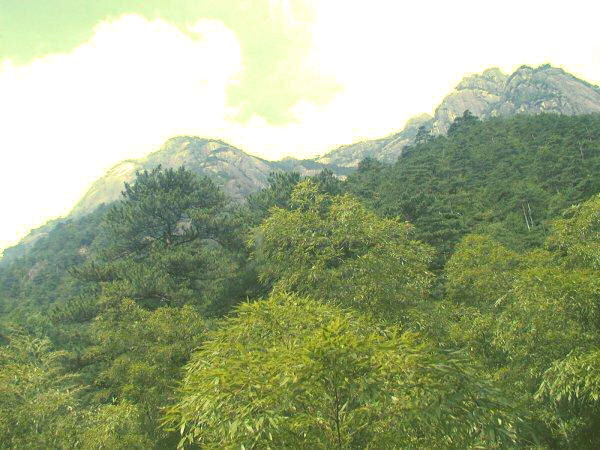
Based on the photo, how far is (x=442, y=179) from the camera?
231ft

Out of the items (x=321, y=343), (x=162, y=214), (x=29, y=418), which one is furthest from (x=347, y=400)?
(x=162, y=214)

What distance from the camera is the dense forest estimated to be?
18.5 feet

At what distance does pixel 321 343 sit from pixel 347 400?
2.73 ft

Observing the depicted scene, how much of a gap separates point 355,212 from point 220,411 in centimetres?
846

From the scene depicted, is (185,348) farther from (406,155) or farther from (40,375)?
(406,155)

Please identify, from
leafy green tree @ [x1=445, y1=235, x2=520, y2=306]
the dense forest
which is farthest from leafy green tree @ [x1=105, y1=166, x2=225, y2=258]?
leafy green tree @ [x1=445, y1=235, x2=520, y2=306]

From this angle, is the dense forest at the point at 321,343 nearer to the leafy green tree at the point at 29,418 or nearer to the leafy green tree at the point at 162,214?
the leafy green tree at the point at 29,418

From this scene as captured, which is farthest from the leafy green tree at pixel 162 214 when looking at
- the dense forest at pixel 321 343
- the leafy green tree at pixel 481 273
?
the leafy green tree at pixel 481 273

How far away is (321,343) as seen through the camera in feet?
18.2

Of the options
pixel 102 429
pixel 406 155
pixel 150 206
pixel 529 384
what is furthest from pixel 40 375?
pixel 406 155

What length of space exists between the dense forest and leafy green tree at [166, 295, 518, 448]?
27 millimetres

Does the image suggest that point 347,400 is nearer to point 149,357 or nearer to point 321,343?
point 321,343

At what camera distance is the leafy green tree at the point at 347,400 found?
543 centimetres

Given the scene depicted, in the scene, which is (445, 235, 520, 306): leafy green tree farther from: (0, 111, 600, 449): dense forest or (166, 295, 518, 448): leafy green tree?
(166, 295, 518, 448): leafy green tree
